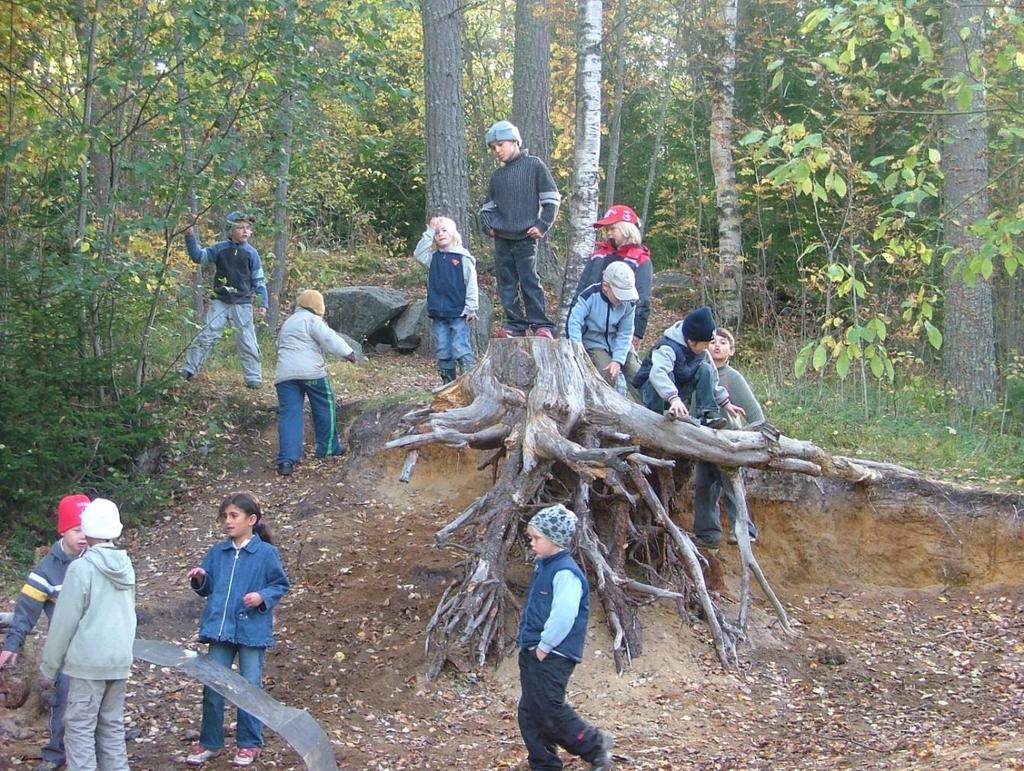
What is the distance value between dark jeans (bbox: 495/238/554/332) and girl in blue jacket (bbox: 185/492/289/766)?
417 centimetres

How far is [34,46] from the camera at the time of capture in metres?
10.2

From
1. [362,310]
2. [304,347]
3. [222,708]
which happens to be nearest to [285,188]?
[362,310]

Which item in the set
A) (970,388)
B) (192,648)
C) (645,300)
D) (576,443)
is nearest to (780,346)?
(970,388)

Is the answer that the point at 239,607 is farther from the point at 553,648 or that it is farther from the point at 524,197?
the point at 524,197

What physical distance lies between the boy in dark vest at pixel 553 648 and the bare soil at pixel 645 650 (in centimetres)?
55

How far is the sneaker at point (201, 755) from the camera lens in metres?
6.05

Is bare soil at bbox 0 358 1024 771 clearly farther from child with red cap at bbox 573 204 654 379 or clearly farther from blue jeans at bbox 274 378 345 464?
child with red cap at bbox 573 204 654 379

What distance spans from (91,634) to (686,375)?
178 inches

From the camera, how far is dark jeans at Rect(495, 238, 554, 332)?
9781mm

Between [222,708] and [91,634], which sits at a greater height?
[91,634]

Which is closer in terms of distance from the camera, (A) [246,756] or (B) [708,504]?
(A) [246,756]

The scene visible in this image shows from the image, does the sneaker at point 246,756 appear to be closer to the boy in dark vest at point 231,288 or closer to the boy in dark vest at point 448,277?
the boy in dark vest at point 448,277

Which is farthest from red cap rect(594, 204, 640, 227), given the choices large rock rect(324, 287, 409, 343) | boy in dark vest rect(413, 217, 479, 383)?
large rock rect(324, 287, 409, 343)

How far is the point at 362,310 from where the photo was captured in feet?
49.9
